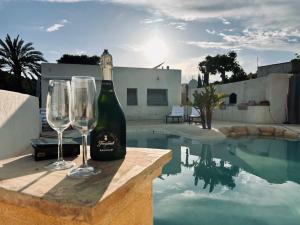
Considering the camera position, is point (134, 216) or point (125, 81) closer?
point (134, 216)

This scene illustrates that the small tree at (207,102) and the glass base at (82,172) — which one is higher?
the small tree at (207,102)

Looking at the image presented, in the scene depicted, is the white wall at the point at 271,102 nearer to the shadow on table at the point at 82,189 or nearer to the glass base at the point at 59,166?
the glass base at the point at 59,166

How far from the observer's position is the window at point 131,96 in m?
14.9

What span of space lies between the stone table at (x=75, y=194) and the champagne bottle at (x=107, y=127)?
0.05 metres

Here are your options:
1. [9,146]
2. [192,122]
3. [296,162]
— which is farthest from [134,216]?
[192,122]

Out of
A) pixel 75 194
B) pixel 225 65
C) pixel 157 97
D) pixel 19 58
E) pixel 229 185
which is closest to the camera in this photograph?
pixel 75 194

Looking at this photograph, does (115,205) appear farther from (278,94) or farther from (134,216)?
(278,94)

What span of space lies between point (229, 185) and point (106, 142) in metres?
4.42

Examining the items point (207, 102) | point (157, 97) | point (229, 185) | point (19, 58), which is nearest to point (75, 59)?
point (19, 58)

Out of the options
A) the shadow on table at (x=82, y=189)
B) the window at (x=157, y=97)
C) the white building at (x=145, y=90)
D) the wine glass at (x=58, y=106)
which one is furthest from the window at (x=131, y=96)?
the shadow on table at (x=82, y=189)

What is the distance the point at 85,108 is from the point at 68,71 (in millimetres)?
13431

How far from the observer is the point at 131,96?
15.0 metres

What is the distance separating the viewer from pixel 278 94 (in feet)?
42.4

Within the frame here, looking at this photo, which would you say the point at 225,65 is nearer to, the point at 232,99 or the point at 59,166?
the point at 232,99
